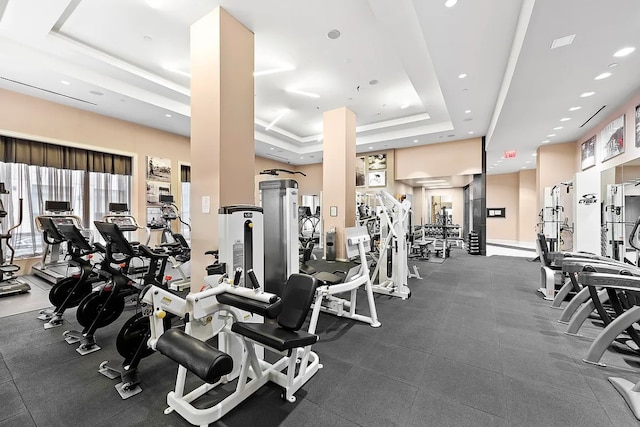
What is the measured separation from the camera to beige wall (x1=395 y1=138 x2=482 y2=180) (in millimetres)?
8797

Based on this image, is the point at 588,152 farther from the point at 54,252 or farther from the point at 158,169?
the point at 54,252

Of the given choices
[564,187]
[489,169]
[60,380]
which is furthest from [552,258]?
[489,169]

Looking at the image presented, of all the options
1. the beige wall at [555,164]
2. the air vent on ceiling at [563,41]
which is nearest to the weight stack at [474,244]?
the beige wall at [555,164]

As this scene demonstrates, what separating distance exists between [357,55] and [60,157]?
22.1 ft

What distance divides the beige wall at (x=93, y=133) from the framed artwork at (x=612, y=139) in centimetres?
1036

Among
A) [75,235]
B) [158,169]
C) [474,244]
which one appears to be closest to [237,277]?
[75,235]

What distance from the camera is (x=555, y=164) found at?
7.96 m

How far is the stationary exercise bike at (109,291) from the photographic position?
8.63ft

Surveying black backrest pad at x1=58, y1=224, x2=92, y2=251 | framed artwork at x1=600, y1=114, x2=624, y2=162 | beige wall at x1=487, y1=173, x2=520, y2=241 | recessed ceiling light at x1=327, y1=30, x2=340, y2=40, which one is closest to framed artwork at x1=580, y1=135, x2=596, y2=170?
framed artwork at x1=600, y1=114, x2=624, y2=162

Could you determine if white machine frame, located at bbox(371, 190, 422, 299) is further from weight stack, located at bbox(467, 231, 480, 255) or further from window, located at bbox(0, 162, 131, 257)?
window, located at bbox(0, 162, 131, 257)

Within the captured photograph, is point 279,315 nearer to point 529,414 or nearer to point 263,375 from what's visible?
point 263,375

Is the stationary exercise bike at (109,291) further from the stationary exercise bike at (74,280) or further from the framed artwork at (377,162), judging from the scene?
the framed artwork at (377,162)

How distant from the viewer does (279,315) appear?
195 cm

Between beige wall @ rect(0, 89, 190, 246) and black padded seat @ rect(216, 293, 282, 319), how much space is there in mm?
6585
